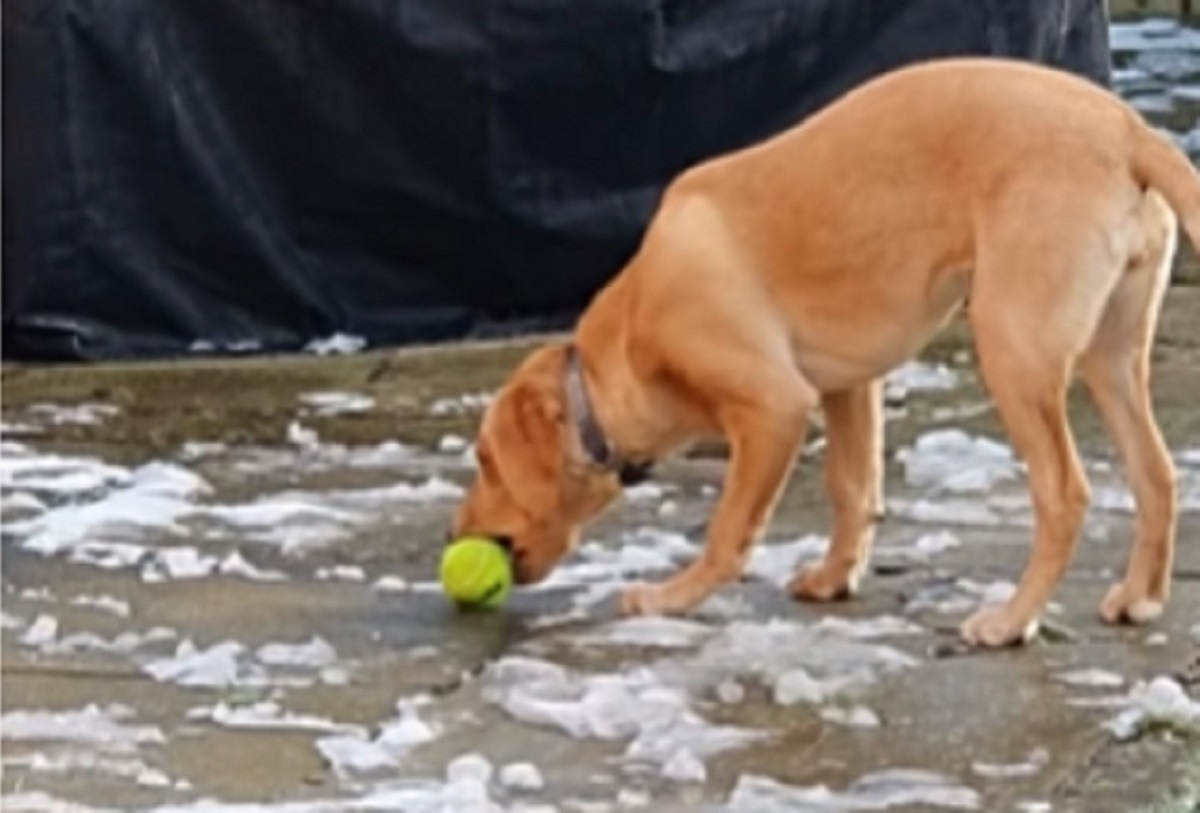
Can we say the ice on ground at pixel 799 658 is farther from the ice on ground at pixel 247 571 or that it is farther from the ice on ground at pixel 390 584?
the ice on ground at pixel 247 571

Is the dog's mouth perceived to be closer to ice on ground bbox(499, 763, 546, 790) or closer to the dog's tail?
ice on ground bbox(499, 763, 546, 790)

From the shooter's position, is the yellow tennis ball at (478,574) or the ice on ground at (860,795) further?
the yellow tennis ball at (478,574)

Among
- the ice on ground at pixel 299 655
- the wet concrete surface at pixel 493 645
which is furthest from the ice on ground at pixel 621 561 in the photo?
the ice on ground at pixel 299 655

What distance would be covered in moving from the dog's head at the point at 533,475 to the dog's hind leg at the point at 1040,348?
0.80m

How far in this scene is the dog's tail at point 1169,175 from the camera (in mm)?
5203

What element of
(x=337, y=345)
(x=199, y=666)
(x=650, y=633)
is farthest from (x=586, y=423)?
(x=337, y=345)

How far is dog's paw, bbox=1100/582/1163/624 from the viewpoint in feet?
18.3

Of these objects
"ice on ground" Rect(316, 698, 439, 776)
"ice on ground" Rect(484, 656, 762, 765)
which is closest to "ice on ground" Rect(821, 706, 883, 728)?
"ice on ground" Rect(484, 656, 762, 765)

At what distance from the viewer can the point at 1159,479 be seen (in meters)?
5.61

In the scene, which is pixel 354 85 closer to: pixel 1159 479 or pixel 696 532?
pixel 696 532

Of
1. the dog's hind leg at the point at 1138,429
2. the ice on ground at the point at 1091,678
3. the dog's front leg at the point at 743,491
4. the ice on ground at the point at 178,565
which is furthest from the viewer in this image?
the ice on ground at the point at 178,565

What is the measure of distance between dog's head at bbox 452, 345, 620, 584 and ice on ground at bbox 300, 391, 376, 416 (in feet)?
6.39

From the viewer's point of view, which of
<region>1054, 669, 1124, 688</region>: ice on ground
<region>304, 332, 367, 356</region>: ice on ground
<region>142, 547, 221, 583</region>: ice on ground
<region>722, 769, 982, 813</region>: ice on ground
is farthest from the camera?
<region>304, 332, 367, 356</region>: ice on ground

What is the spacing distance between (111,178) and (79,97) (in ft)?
0.78
